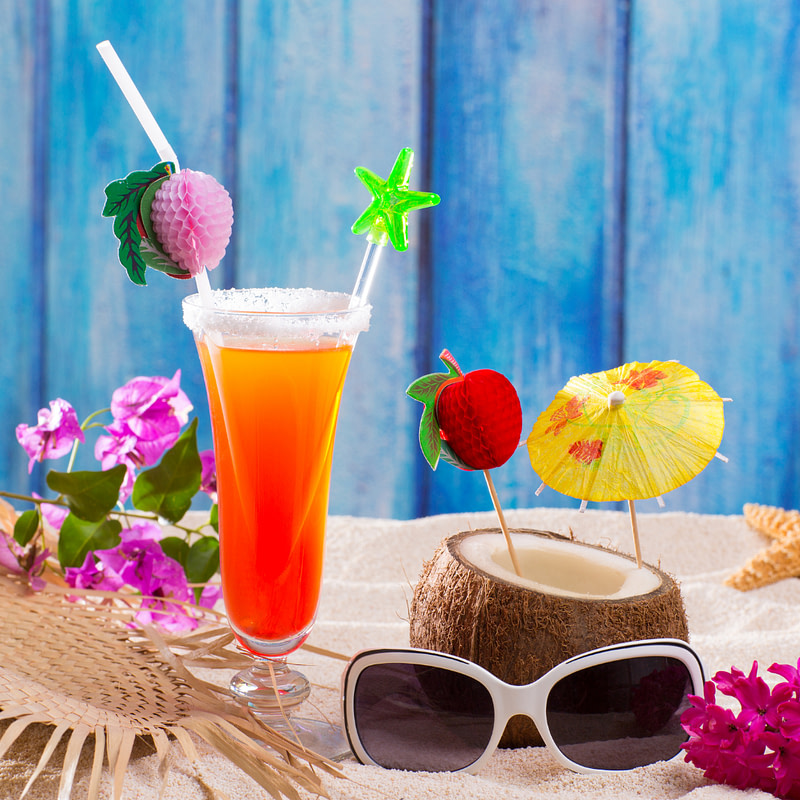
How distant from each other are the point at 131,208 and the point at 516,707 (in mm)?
576

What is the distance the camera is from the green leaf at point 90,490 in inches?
40.8

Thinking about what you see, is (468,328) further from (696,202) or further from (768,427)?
(768,427)

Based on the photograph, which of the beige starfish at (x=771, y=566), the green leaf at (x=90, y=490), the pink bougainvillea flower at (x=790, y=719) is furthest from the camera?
the beige starfish at (x=771, y=566)

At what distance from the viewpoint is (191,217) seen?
0.83 metres

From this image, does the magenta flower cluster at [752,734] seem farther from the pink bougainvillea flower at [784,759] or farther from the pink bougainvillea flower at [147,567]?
the pink bougainvillea flower at [147,567]

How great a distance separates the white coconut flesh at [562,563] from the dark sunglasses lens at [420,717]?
0.13m

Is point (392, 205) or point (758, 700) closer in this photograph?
point (758, 700)

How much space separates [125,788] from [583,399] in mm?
564

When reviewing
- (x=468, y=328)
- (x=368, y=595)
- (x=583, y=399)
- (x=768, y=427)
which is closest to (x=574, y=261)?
(x=468, y=328)

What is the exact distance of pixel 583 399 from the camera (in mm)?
949

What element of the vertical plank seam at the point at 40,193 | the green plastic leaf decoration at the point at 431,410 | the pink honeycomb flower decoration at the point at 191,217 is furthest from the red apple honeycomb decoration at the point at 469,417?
the vertical plank seam at the point at 40,193

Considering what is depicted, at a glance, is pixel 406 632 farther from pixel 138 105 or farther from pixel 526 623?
pixel 138 105

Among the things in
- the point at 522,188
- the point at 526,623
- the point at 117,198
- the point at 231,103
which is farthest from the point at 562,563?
the point at 231,103

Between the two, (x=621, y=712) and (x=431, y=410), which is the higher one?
(x=431, y=410)
